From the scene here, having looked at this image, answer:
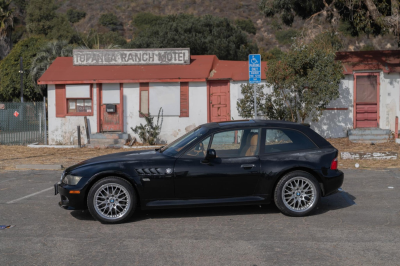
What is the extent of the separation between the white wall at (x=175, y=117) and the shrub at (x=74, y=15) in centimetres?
5055

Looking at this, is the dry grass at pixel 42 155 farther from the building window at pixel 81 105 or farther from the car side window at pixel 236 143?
the car side window at pixel 236 143

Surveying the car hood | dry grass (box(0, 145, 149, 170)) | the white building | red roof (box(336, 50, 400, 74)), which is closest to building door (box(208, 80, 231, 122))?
the white building

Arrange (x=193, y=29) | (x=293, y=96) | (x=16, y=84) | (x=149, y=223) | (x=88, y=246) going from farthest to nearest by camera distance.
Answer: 1. (x=193, y=29)
2. (x=16, y=84)
3. (x=293, y=96)
4. (x=149, y=223)
5. (x=88, y=246)

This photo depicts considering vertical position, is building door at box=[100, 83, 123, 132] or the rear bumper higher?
building door at box=[100, 83, 123, 132]

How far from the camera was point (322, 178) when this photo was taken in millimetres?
7328

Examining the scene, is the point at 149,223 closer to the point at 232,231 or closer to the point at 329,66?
the point at 232,231

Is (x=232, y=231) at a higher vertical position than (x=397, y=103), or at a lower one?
lower

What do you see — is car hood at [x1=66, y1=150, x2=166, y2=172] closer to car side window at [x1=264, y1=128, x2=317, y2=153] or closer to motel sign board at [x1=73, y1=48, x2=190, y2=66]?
car side window at [x1=264, y1=128, x2=317, y2=153]

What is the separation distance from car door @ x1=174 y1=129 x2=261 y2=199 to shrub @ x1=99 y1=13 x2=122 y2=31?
2271 inches

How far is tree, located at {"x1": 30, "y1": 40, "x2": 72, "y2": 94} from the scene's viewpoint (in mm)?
29609

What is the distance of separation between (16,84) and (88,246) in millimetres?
31874

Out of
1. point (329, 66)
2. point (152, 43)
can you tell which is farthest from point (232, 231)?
point (152, 43)

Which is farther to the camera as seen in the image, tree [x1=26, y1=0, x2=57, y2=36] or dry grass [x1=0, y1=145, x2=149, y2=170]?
tree [x1=26, y1=0, x2=57, y2=36]

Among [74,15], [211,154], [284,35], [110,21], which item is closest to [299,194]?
[211,154]
